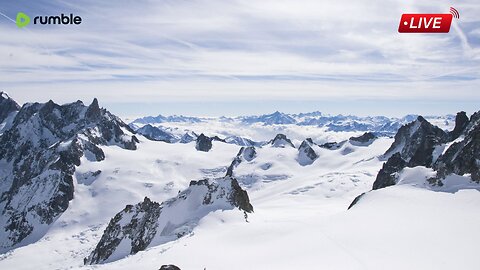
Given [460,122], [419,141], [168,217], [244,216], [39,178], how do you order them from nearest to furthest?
[244,216] → [168,217] → [460,122] → [419,141] → [39,178]

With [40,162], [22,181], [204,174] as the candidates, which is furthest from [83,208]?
[204,174]

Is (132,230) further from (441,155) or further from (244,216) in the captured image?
(441,155)

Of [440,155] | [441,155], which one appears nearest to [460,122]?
[440,155]

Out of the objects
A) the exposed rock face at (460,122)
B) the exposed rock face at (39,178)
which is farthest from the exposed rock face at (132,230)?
the exposed rock face at (460,122)

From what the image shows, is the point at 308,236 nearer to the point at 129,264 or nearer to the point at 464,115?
the point at 129,264

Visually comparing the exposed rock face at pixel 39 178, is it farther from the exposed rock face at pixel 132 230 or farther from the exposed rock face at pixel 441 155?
the exposed rock face at pixel 441 155

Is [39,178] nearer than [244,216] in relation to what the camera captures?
No
